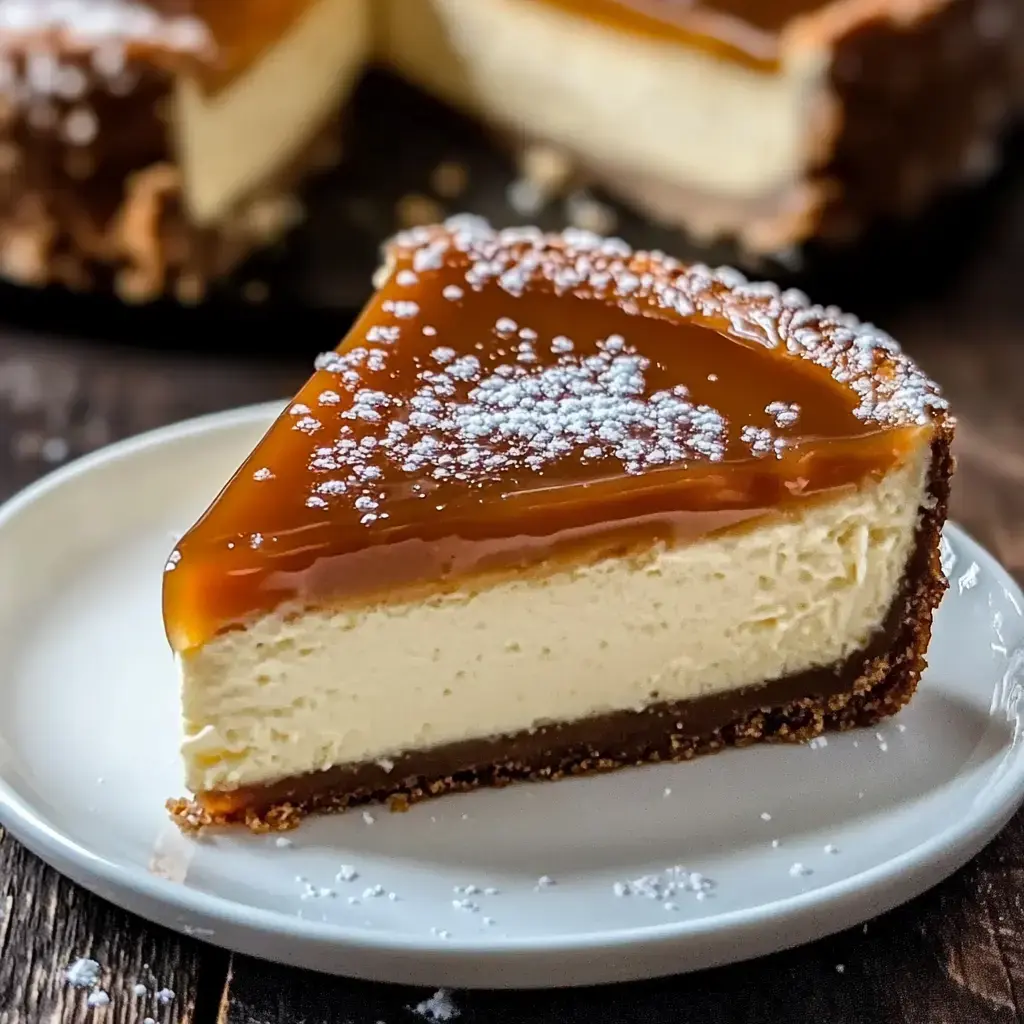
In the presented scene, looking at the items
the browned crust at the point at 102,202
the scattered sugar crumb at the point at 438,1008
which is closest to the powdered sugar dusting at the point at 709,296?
the scattered sugar crumb at the point at 438,1008

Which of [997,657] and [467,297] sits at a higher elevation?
[467,297]

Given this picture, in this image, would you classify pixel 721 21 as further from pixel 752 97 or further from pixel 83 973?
pixel 83 973

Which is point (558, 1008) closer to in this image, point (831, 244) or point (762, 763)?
point (762, 763)

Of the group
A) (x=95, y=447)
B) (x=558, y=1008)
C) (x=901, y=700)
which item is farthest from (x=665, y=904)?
(x=95, y=447)

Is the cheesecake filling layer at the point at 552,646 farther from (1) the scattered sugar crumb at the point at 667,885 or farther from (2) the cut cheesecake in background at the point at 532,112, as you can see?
(2) the cut cheesecake in background at the point at 532,112

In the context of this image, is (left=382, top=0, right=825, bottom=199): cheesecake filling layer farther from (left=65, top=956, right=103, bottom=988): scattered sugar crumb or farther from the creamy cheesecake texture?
(left=65, top=956, right=103, bottom=988): scattered sugar crumb

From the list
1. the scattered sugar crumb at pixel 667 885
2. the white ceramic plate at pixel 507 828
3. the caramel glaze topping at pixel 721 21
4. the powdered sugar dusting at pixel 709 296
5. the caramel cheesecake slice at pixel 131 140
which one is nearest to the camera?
the white ceramic plate at pixel 507 828

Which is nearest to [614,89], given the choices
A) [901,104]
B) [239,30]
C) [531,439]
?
[901,104]

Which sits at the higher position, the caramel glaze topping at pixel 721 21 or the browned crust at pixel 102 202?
the caramel glaze topping at pixel 721 21
